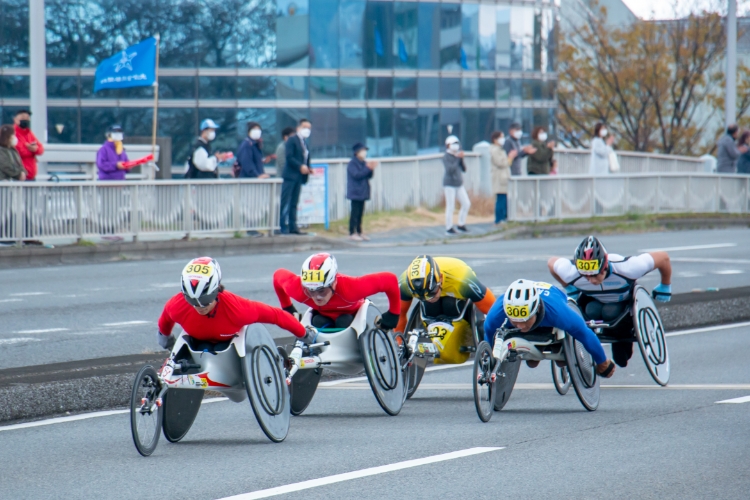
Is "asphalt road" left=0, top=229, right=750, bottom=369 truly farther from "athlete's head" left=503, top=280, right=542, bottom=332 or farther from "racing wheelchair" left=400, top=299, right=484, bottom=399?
"athlete's head" left=503, top=280, right=542, bottom=332

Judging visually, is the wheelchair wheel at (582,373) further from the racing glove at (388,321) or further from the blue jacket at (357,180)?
the blue jacket at (357,180)

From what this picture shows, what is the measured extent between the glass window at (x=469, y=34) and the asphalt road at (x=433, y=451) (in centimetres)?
2807

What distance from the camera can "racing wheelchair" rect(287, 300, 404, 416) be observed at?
8.62m

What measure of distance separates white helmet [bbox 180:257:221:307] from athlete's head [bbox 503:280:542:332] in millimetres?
2235

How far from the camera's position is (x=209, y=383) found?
24.9ft

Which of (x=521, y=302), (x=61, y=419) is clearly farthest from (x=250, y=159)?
(x=521, y=302)

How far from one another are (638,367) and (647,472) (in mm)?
4843

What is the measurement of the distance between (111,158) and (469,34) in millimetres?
18450

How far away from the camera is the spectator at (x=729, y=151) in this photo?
30.4 m

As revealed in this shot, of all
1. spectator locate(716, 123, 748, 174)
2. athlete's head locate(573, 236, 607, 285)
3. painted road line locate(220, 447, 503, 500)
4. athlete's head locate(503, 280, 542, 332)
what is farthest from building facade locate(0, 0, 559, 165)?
painted road line locate(220, 447, 503, 500)

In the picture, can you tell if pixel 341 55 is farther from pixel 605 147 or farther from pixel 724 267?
pixel 724 267

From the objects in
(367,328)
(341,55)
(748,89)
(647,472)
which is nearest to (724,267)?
(367,328)

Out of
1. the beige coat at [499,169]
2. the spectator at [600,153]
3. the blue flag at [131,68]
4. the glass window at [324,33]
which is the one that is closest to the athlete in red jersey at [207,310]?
the blue flag at [131,68]

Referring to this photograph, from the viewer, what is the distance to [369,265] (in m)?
18.9
